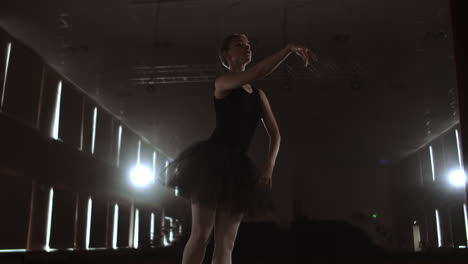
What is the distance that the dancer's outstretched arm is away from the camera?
1.32 meters

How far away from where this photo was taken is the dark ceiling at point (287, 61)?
256 inches

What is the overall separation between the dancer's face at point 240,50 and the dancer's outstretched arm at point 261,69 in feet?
0.67

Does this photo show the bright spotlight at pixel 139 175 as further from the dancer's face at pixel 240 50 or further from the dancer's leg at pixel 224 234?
the dancer's leg at pixel 224 234

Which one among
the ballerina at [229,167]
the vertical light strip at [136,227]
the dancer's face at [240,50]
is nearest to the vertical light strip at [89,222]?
the vertical light strip at [136,227]

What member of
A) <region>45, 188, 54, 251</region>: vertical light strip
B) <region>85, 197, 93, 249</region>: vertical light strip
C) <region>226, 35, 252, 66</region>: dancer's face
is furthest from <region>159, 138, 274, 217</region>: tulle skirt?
<region>85, 197, 93, 249</region>: vertical light strip

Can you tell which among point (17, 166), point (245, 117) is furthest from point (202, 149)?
point (17, 166)

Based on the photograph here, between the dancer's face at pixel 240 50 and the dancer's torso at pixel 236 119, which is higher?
the dancer's face at pixel 240 50

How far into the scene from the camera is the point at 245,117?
1514 mm

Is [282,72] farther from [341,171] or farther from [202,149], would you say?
[202,149]

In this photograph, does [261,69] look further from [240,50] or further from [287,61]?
[287,61]

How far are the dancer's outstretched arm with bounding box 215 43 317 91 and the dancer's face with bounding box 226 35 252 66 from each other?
0.67 feet

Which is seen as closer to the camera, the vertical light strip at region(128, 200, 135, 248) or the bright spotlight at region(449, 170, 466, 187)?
the bright spotlight at region(449, 170, 466, 187)

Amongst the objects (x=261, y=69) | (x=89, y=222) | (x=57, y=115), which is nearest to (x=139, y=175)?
(x=89, y=222)

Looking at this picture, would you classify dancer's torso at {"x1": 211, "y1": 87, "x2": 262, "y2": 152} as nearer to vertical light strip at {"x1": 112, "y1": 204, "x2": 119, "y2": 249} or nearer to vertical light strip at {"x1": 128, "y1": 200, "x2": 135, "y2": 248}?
vertical light strip at {"x1": 112, "y1": 204, "x2": 119, "y2": 249}
